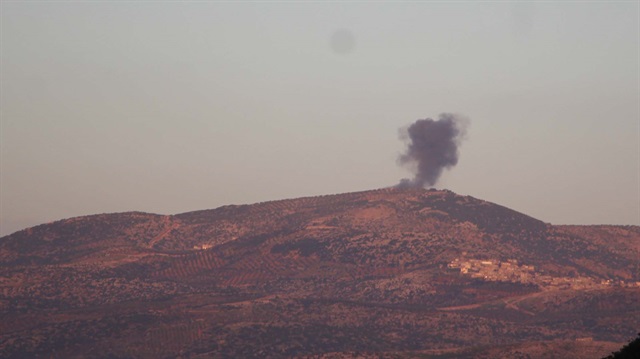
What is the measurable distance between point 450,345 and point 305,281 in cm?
5110

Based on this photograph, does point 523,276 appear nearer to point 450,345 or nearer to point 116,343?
point 450,345

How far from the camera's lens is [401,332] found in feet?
507

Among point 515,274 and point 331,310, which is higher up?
point 515,274

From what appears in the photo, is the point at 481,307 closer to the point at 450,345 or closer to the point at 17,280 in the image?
the point at 450,345

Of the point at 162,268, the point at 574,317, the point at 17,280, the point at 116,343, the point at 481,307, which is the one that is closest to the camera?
the point at 116,343

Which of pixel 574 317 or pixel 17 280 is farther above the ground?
pixel 17 280

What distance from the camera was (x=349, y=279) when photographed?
19475 centimetres

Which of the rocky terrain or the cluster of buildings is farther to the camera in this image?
the cluster of buildings

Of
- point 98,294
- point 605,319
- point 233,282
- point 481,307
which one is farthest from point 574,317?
point 98,294

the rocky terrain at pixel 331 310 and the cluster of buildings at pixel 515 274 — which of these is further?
the cluster of buildings at pixel 515 274

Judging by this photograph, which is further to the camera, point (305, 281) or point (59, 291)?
point (305, 281)

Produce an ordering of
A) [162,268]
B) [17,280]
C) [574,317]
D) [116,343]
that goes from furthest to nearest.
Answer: [162,268] → [17,280] → [574,317] → [116,343]

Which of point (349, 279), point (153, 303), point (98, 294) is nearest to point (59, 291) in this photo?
point (98, 294)

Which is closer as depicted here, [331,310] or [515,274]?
[331,310]
